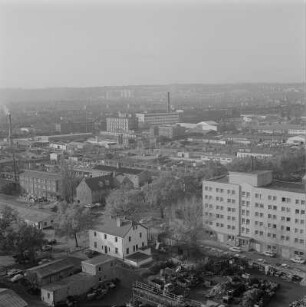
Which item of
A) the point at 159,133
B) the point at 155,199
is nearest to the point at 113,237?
the point at 155,199

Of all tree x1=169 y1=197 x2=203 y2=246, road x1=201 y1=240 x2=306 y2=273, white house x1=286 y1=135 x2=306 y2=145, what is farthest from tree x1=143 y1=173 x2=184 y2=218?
white house x1=286 y1=135 x2=306 y2=145

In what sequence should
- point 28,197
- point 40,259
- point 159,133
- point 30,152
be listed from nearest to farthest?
point 40,259, point 28,197, point 30,152, point 159,133

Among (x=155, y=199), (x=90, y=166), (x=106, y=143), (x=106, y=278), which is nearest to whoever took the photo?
(x=106, y=278)

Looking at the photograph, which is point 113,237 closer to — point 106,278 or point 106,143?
point 106,278

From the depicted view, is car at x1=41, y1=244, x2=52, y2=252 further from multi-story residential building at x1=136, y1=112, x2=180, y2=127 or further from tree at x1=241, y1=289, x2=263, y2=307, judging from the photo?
multi-story residential building at x1=136, y1=112, x2=180, y2=127

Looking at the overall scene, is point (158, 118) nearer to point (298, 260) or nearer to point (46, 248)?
point (46, 248)

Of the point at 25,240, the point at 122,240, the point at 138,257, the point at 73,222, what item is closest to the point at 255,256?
the point at 138,257
